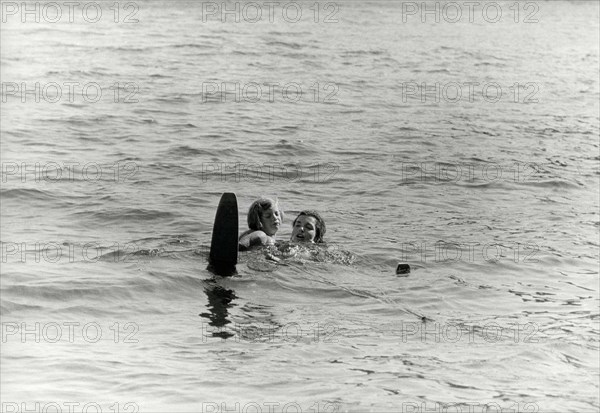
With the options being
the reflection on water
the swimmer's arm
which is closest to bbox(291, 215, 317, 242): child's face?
the swimmer's arm

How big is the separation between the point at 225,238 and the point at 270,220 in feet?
5.23

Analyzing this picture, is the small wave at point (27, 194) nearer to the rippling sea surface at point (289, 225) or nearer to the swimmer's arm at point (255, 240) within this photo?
the rippling sea surface at point (289, 225)

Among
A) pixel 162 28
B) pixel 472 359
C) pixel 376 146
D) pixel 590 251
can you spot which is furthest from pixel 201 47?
pixel 472 359

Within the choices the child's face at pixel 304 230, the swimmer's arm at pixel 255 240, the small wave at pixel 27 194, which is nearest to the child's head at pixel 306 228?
the child's face at pixel 304 230

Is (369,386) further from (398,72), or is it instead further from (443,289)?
(398,72)

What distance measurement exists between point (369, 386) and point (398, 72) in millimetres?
23628

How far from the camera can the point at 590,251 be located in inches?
561

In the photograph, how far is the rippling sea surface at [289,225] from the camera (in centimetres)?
874

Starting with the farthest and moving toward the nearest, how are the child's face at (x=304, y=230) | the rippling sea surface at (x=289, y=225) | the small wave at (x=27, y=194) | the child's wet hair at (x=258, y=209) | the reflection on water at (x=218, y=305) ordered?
the small wave at (x=27, y=194) → the child's face at (x=304, y=230) → the child's wet hair at (x=258, y=209) → the reflection on water at (x=218, y=305) → the rippling sea surface at (x=289, y=225)

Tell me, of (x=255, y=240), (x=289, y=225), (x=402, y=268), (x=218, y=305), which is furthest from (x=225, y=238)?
(x=289, y=225)

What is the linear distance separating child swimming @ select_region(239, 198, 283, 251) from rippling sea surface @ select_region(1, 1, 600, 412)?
26.0 inches

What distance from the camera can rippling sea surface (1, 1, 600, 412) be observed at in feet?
28.7

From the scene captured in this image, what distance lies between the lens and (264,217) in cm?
1308

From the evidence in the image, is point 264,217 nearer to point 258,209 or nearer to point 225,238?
point 258,209
